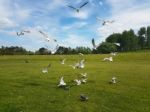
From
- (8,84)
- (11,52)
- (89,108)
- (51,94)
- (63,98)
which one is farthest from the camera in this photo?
(11,52)

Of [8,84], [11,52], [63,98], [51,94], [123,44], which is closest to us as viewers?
[63,98]

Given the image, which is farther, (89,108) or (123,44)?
(123,44)

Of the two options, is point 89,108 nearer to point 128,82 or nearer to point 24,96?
point 24,96

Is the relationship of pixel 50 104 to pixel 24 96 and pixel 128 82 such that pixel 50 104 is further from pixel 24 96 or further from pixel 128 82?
pixel 128 82

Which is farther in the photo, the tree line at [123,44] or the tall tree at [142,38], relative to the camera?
the tall tree at [142,38]

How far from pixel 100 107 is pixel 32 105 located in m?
→ 4.26

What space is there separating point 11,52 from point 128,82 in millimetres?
112325

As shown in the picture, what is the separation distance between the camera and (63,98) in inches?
933

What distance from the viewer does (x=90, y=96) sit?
24391 millimetres

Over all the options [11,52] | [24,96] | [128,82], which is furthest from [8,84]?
[11,52]

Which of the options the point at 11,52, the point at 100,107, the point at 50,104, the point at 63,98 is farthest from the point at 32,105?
the point at 11,52

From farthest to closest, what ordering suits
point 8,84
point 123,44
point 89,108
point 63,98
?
point 123,44 < point 8,84 < point 63,98 < point 89,108

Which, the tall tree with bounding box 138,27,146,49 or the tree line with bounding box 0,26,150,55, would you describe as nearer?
the tree line with bounding box 0,26,150,55

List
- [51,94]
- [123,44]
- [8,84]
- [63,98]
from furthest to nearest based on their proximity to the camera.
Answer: [123,44], [8,84], [51,94], [63,98]
